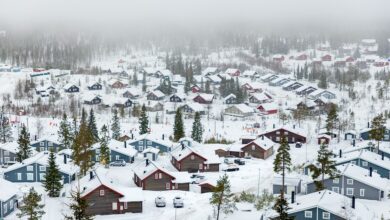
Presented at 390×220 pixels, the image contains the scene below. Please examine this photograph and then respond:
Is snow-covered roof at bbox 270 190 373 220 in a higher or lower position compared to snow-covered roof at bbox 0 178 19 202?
higher

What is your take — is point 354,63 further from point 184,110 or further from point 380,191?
point 380,191

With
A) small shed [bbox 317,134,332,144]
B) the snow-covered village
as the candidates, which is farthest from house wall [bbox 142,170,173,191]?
small shed [bbox 317,134,332,144]

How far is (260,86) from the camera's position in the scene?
112438 mm

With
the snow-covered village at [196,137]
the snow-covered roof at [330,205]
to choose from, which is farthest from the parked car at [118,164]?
the snow-covered roof at [330,205]

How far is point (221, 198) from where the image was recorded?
3297cm

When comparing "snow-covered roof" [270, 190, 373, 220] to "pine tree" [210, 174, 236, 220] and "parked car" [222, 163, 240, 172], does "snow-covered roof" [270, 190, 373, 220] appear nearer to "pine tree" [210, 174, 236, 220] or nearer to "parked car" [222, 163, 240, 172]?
"pine tree" [210, 174, 236, 220]

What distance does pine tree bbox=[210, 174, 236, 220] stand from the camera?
32781mm

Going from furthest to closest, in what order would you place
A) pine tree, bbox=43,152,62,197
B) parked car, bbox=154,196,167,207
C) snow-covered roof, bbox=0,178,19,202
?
1. pine tree, bbox=43,152,62,197
2. parked car, bbox=154,196,167,207
3. snow-covered roof, bbox=0,178,19,202

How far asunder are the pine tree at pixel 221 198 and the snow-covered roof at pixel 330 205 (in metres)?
4.10

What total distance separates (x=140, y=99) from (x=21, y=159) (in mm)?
50332

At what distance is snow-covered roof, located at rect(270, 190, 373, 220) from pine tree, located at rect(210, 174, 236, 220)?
4097mm

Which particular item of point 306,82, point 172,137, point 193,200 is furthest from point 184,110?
point 193,200

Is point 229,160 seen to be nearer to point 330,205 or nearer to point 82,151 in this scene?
point 82,151

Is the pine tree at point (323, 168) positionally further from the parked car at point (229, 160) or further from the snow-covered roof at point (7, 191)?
the snow-covered roof at point (7, 191)
